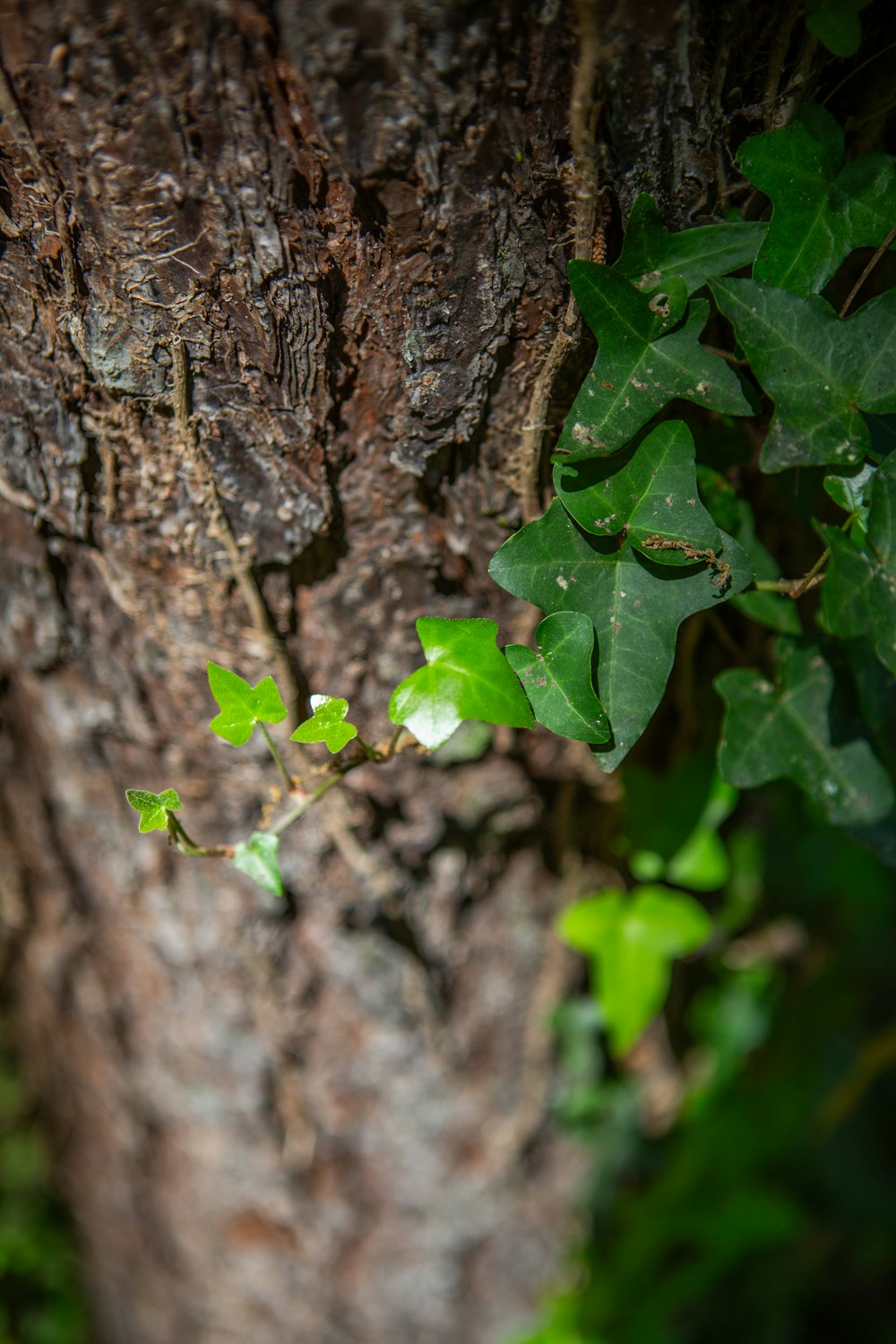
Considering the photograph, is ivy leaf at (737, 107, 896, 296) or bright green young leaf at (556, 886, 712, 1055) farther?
bright green young leaf at (556, 886, 712, 1055)

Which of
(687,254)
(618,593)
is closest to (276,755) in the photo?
(618,593)

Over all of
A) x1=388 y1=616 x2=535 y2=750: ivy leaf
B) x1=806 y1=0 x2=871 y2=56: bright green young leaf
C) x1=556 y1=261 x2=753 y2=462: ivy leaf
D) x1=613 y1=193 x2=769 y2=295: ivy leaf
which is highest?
x1=806 y1=0 x2=871 y2=56: bright green young leaf

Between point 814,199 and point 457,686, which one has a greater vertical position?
point 814,199

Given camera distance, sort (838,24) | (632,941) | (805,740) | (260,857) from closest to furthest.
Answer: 1. (838,24)
2. (260,857)
3. (805,740)
4. (632,941)

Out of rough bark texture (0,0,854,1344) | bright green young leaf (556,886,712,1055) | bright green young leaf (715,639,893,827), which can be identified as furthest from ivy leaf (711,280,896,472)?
bright green young leaf (556,886,712,1055)

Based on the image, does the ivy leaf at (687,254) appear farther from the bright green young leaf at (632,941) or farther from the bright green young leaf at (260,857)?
the bright green young leaf at (632,941)

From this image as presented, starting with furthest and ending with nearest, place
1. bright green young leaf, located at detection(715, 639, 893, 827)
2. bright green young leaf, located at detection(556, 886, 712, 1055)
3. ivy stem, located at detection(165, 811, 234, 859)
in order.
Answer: bright green young leaf, located at detection(556, 886, 712, 1055), bright green young leaf, located at detection(715, 639, 893, 827), ivy stem, located at detection(165, 811, 234, 859)

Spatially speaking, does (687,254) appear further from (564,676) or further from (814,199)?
(564,676)

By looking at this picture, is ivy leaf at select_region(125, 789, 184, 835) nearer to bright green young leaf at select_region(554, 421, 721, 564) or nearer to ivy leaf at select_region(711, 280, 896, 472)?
bright green young leaf at select_region(554, 421, 721, 564)
